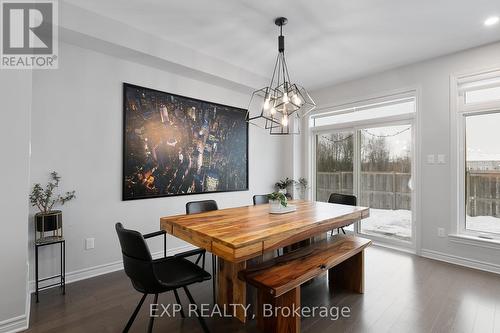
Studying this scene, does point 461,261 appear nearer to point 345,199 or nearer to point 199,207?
point 345,199

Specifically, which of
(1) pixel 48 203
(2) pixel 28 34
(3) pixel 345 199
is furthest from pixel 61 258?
(3) pixel 345 199

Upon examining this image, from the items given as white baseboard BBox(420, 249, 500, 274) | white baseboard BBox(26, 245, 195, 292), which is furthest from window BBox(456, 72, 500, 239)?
white baseboard BBox(26, 245, 195, 292)

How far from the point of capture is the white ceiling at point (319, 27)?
99.7 inches

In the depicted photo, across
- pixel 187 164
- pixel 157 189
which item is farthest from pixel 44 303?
→ pixel 187 164

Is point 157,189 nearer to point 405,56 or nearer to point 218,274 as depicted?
point 218,274

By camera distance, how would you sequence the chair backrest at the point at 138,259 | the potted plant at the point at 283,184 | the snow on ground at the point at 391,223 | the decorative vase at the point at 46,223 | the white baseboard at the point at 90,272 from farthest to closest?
1. the potted plant at the point at 283,184
2. the snow on ground at the point at 391,223
3. the white baseboard at the point at 90,272
4. the decorative vase at the point at 46,223
5. the chair backrest at the point at 138,259

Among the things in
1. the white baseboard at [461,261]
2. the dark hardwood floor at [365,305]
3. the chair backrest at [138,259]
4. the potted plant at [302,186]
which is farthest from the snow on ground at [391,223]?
the chair backrest at [138,259]

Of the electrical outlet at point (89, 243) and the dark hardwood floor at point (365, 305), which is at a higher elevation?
the electrical outlet at point (89, 243)

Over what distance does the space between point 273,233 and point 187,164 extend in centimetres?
227

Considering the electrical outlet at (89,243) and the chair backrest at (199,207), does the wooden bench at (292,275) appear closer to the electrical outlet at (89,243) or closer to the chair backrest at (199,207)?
the chair backrest at (199,207)

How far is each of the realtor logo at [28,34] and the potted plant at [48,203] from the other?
1141 millimetres

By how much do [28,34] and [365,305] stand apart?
159 inches

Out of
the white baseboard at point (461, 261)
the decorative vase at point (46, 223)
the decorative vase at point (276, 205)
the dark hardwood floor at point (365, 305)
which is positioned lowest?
the dark hardwood floor at point (365, 305)

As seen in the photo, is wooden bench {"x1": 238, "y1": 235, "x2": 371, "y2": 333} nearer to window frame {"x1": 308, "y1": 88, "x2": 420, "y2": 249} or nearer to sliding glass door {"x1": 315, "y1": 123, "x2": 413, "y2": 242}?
window frame {"x1": 308, "y1": 88, "x2": 420, "y2": 249}
